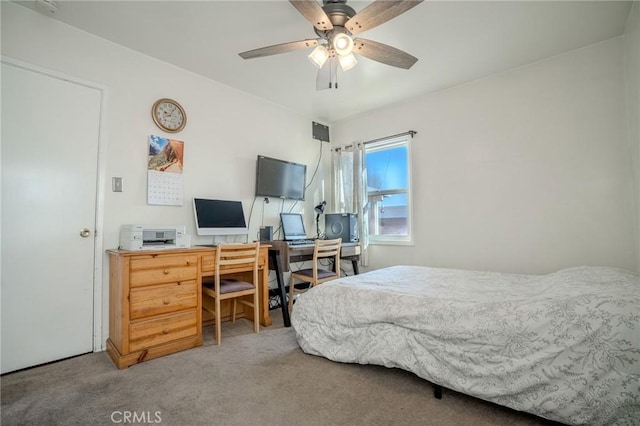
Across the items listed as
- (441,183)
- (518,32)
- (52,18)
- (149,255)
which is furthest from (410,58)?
(52,18)

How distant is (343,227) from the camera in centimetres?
359

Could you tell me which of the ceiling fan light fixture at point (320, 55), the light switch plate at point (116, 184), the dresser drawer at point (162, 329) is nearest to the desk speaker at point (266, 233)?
the dresser drawer at point (162, 329)

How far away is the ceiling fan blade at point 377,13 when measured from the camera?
1.52m

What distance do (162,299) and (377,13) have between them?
7.71ft

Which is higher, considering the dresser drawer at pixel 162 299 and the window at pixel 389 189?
the window at pixel 389 189

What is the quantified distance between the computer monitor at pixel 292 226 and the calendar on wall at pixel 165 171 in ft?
3.83

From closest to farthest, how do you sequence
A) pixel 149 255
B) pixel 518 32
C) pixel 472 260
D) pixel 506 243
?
pixel 149 255 → pixel 518 32 → pixel 506 243 → pixel 472 260

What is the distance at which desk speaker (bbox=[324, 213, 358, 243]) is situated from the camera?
11.6 ft

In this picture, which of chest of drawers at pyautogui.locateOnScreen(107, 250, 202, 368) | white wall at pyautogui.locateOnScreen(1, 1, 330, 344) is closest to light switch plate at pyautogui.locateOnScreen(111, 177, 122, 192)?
white wall at pyautogui.locateOnScreen(1, 1, 330, 344)

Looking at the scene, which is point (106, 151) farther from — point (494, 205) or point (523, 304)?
point (494, 205)

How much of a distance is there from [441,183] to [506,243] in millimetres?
871

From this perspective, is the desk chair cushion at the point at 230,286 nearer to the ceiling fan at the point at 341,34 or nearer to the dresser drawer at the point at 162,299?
the dresser drawer at the point at 162,299

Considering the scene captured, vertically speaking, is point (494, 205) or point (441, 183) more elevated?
point (441, 183)

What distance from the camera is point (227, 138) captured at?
3.11m
